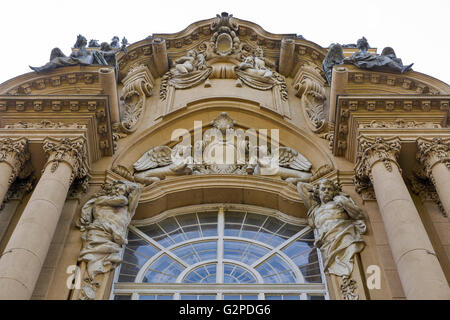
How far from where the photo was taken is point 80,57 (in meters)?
15.6

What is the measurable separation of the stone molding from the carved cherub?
13.9ft

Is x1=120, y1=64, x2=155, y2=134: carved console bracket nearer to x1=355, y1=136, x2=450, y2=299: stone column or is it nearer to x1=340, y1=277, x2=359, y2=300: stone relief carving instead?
x1=355, y1=136, x2=450, y2=299: stone column

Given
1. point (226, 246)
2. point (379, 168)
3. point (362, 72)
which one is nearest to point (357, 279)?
point (379, 168)

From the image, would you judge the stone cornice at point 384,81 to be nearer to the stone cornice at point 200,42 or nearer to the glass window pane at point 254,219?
the stone cornice at point 200,42

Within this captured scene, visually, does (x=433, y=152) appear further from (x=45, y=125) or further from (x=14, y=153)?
(x=14, y=153)

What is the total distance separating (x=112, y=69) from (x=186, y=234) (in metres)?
5.09

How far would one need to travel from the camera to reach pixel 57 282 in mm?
10281

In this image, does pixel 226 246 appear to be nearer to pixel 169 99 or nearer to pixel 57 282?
pixel 57 282

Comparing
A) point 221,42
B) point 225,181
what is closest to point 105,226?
point 225,181

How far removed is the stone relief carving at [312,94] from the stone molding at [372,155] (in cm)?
283

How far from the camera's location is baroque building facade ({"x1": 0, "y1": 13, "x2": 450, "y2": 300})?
33.7 ft

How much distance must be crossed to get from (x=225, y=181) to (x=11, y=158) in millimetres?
4891

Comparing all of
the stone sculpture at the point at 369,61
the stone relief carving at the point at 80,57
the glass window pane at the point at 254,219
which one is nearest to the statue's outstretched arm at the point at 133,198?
the glass window pane at the point at 254,219

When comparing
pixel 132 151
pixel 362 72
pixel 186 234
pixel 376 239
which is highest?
pixel 362 72
